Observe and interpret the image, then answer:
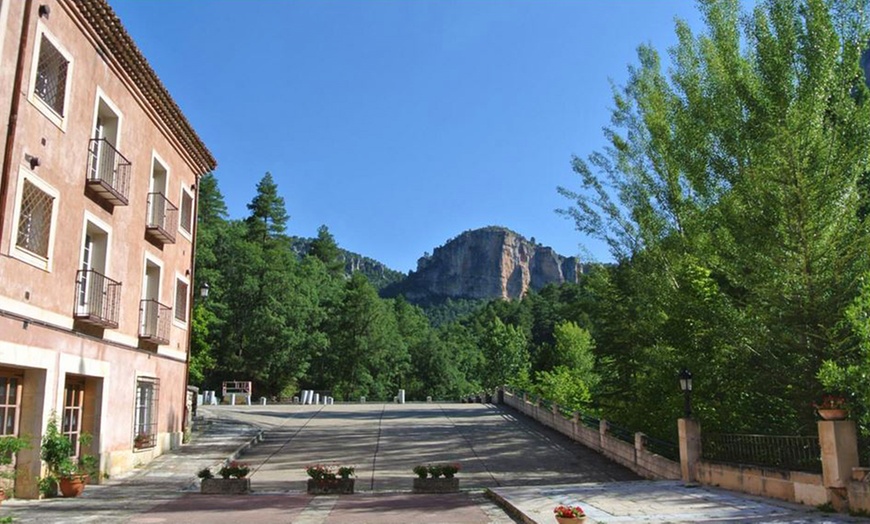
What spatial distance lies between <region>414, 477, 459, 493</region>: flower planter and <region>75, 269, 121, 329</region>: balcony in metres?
7.21

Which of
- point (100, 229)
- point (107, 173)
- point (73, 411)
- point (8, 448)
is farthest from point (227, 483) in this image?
point (107, 173)

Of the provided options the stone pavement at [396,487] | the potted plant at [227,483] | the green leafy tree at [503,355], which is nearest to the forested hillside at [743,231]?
the stone pavement at [396,487]

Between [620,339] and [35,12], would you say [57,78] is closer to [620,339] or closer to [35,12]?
[35,12]

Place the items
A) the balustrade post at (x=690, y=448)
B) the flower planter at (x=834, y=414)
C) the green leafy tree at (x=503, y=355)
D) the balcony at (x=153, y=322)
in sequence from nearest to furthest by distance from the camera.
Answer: the flower planter at (x=834, y=414) → the balustrade post at (x=690, y=448) → the balcony at (x=153, y=322) → the green leafy tree at (x=503, y=355)

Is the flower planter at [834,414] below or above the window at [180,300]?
below

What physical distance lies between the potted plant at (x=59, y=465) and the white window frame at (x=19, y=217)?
280 centimetres

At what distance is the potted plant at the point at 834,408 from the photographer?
1069 cm

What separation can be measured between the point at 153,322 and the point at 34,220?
5402 mm

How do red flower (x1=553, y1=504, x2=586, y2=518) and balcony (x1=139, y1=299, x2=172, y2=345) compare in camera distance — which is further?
balcony (x1=139, y1=299, x2=172, y2=345)

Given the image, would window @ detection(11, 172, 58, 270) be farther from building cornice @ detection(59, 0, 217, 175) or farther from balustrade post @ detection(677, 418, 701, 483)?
balustrade post @ detection(677, 418, 701, 483)

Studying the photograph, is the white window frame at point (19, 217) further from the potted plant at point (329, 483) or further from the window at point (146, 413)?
the potted plant at point (329, 483)

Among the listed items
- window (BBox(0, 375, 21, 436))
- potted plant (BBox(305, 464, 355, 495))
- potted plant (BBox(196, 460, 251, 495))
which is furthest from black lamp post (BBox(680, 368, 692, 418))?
window (BBox(0, 375, 21, 436))

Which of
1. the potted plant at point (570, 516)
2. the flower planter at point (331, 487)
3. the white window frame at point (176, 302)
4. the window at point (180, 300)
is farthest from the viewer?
the window at point (180, 300)

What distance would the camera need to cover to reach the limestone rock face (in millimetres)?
191125
